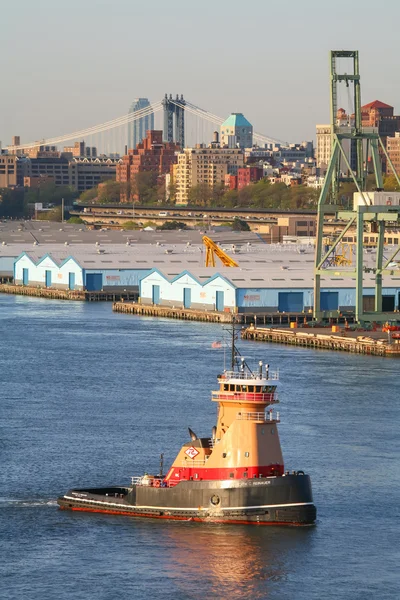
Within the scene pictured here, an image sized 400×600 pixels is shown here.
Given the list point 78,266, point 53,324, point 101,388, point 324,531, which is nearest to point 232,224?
point 78,266

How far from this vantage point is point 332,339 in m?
48.6

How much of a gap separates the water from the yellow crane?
1950 cm

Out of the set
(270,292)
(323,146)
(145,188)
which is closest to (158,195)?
(145,188)

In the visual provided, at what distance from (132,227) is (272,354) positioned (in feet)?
260

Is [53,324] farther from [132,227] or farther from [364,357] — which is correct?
[132,227]

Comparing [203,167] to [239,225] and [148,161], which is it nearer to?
[148,161]

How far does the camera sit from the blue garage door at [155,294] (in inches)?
2501

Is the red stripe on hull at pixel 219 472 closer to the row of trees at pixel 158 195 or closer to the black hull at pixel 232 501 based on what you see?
the black hull at pixel 232 501

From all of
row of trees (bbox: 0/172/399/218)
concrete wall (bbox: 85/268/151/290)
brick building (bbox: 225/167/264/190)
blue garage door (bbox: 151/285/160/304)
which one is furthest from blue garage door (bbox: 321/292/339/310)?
brick building (bbox: 225/167/264/190)

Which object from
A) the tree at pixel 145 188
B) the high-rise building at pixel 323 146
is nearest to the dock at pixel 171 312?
the tree at pixel 145 188

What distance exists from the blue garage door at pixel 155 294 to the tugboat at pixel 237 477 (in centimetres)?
3981

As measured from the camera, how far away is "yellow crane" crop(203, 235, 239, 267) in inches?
2653

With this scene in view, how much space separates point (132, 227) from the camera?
12431 cm

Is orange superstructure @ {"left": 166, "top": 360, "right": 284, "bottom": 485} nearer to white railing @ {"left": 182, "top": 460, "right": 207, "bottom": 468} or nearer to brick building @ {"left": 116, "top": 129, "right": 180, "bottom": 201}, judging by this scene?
white railing @ {"left": 182, "top": 460, "right": 207, "bottom": 468}
